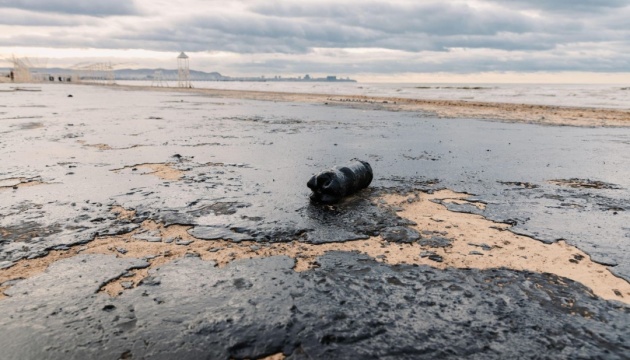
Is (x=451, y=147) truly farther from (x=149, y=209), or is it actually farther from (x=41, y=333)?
(x=41, y=333)

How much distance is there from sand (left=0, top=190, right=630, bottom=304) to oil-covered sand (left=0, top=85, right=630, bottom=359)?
0.07 feet

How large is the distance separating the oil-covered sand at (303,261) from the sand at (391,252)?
2cm

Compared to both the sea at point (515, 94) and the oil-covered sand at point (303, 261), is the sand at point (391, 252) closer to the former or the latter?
the oil-covered sand at point (303, 261)

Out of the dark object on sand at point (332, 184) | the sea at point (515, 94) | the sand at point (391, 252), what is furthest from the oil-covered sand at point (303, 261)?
the sea at point (515, 94)

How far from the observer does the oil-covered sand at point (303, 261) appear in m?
2.69

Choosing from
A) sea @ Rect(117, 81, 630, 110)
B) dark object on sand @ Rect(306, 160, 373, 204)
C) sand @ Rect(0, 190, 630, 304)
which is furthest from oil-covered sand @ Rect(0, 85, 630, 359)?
sea @ Rect(117, 81, 630, 110)

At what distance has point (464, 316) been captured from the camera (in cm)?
296

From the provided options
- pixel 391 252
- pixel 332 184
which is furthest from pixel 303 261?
pixel 332 184

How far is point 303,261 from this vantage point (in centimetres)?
Answer: 383

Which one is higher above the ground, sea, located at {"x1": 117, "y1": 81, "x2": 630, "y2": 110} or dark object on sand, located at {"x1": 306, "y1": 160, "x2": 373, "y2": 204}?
sea, located at {"x1": 117, "y1": 81, "x2": 630, "y2": 110}

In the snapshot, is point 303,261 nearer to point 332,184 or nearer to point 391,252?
point 391,252

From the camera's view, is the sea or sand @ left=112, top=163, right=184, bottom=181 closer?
sand @ left=112, top=163, right=184, bottom=181

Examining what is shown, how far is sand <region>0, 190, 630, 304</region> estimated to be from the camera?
3523 mm

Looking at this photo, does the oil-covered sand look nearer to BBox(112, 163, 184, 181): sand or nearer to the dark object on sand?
BBox(112, 163, 184, 181): sand
